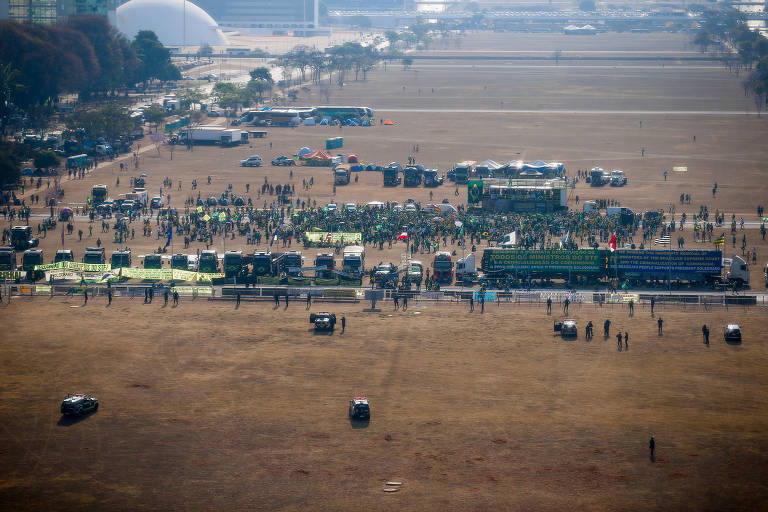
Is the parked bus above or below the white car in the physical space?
above

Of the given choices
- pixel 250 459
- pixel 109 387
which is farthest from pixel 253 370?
pixel 250 459

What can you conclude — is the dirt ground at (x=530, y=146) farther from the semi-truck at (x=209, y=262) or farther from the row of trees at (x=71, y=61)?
the row of trees at (x=71, y=61)

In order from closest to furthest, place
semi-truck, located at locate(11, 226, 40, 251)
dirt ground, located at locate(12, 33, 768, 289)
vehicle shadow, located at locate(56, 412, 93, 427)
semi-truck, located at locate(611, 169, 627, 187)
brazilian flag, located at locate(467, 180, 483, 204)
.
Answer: vehicle shadow, located at locate(56, 412, 93, 427)
semi-truck, located at locate(11, 226, 40, 251)
brazilian flag, located at locate(467, 180, 483, 204)
dirt ground, located at locate(12, 33, 768, 289)
semi-truck, located at locate(611, 169, 627, 187)

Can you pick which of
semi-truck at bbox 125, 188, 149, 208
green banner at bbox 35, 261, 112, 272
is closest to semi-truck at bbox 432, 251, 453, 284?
green banner at bbox 35, 261, 112, 272

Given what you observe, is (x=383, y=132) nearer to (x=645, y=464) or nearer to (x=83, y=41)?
(x=83, y=41)

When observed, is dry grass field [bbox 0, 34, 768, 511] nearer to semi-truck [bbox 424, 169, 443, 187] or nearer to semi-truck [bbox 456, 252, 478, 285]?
semi-truck [bbox 456, 252, 478, 285]

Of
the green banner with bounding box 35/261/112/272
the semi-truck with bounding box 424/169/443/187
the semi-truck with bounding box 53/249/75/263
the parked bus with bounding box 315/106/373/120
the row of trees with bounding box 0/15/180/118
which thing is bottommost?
the green banner with bounding box 35/261/112/272

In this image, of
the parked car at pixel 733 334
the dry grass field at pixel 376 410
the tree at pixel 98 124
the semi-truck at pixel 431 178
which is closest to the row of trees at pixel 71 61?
the tree at pixel 98 124

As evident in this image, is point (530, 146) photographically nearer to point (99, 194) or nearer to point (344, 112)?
point (344, 112)
